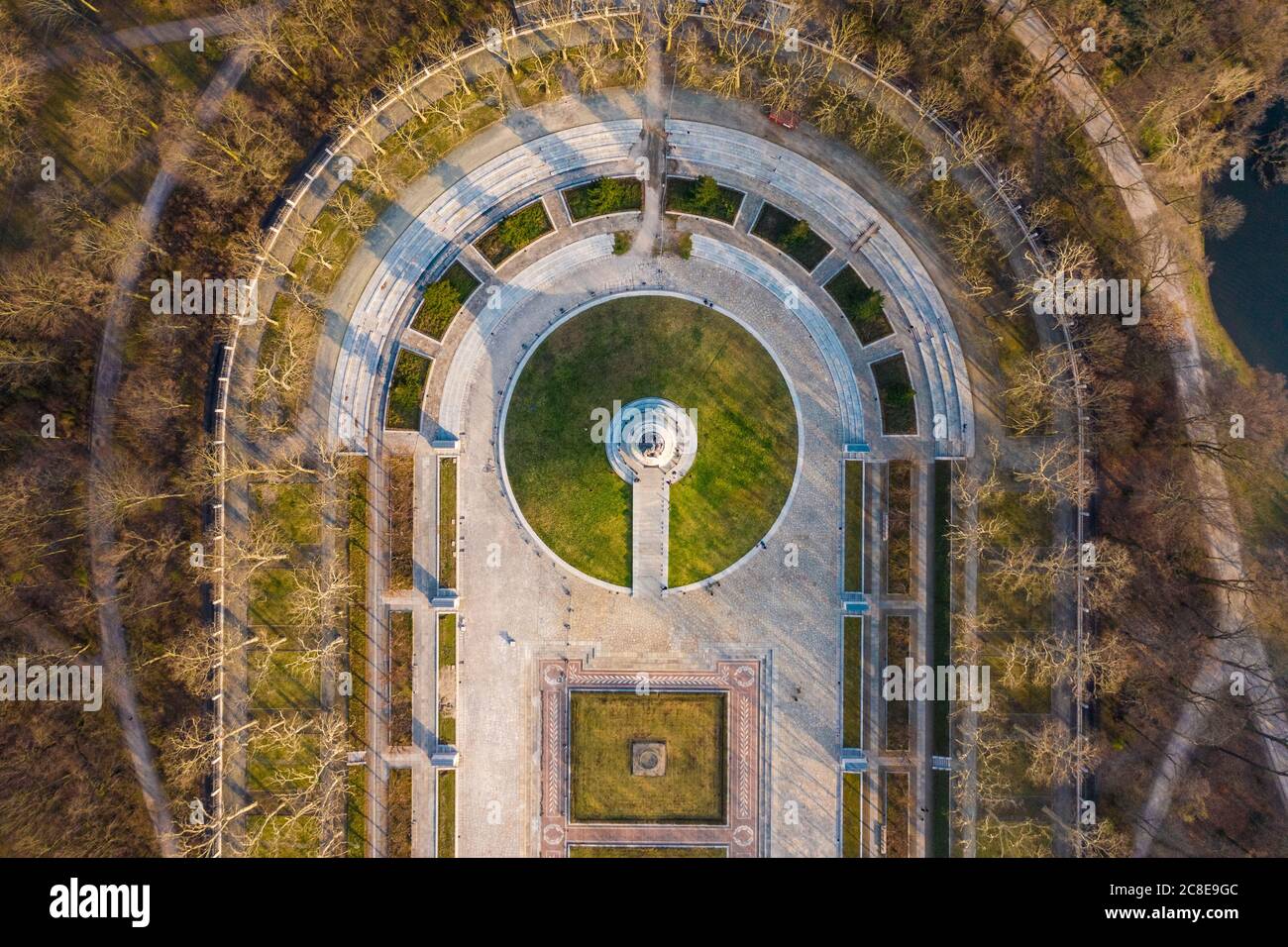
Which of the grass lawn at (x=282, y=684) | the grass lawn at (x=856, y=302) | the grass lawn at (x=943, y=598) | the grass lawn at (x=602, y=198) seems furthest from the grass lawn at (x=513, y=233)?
the grass lawn at (x=943, y=598)

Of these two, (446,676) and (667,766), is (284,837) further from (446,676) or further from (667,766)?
(667,766)

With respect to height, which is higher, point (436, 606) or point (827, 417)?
point (827, 417)

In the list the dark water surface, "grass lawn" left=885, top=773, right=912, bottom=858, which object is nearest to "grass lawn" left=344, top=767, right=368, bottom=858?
"grass lawn" left=885, top=773, right=912, bottom=858

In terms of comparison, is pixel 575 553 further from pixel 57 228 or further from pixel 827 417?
pixel 57 228

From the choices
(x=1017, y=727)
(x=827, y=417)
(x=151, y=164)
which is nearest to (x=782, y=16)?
(x=827, y=417)

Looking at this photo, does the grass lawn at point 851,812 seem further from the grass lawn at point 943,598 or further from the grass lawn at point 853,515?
the grass lawn at point 853,515

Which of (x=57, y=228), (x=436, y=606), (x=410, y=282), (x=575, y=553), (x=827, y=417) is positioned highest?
(x=57, y=228)
